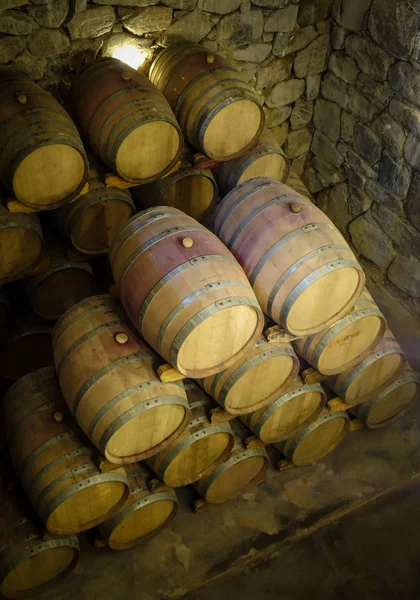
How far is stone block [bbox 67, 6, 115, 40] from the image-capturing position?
14.8 ft

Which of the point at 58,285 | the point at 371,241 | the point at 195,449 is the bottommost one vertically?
the point at 195,449

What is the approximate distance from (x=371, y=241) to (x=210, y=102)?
232cm

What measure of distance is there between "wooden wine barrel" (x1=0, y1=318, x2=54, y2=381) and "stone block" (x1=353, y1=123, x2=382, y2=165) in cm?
308

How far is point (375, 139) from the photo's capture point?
18.4 feet

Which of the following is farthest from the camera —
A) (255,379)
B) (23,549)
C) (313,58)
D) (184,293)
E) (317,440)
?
(313,58)

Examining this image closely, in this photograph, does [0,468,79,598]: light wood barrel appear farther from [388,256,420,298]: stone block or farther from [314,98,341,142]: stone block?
[314,98,341,142]: stone block

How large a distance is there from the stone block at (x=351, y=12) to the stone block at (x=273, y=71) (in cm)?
51

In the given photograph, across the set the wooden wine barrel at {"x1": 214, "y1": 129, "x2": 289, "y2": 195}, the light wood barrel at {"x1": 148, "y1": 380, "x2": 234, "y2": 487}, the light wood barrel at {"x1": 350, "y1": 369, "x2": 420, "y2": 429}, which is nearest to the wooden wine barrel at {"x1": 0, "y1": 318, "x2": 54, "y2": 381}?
the light wood barrel at {"x1": 148, "y1": 380, "x2": 234, "y2": 487}

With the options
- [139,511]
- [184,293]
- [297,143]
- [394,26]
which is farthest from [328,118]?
[139,511]

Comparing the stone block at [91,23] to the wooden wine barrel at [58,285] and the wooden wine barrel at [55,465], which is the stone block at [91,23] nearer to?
the wooden wine barrel at [58,285]

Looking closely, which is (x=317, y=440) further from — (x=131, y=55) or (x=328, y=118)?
(x=131, y=55)

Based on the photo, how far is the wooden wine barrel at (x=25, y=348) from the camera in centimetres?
473

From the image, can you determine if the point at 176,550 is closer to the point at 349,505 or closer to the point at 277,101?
the point at 349,505

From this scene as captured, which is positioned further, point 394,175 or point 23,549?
point 394,175
